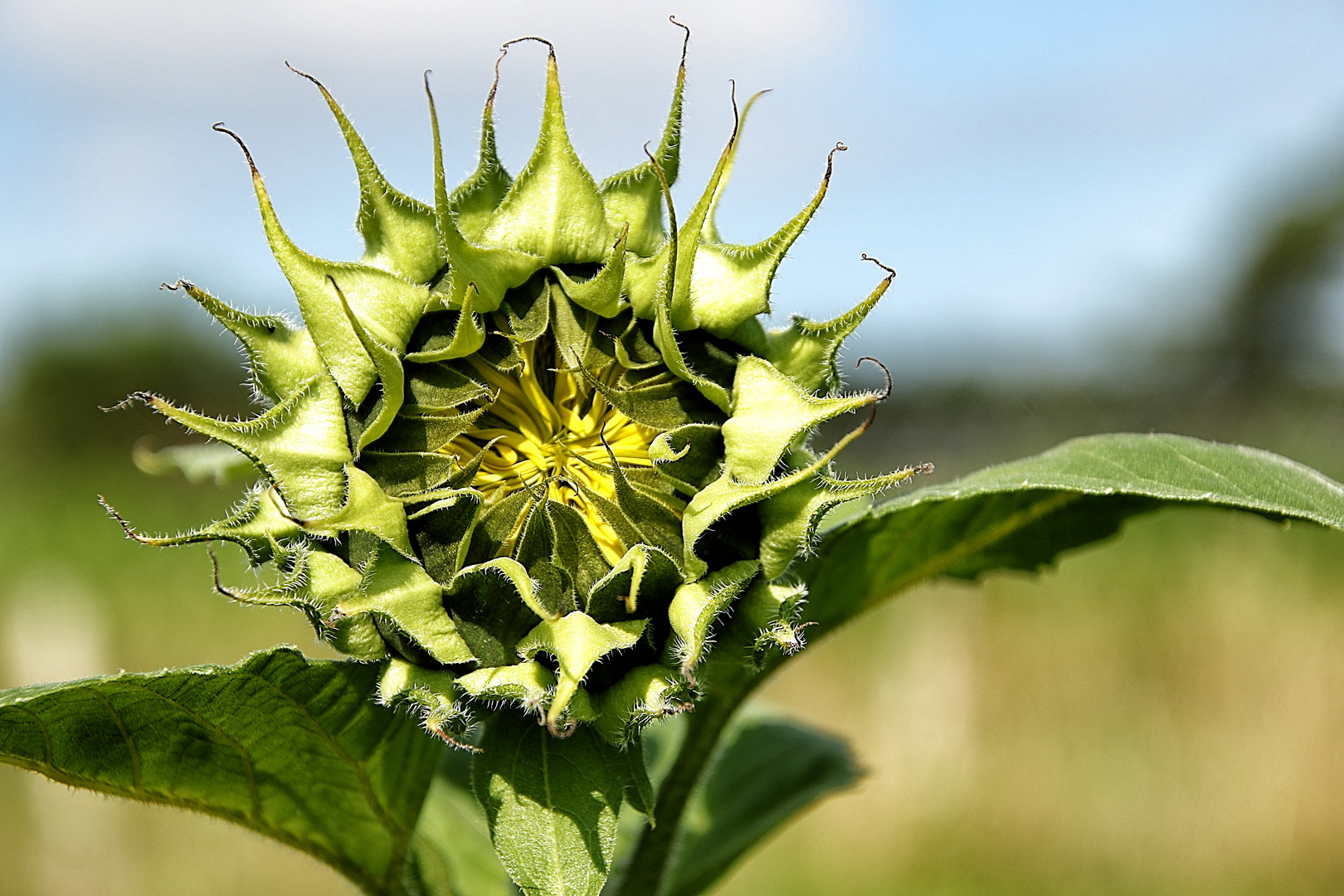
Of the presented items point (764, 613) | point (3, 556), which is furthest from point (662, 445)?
point (3, 556)

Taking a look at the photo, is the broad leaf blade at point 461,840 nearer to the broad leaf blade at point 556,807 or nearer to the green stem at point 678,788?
the green stem at point 678,788

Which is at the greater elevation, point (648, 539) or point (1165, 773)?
point (1165, 773)

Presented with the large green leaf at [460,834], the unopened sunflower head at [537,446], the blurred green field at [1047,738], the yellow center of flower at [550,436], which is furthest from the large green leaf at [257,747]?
the blurred green field at [1047,738]

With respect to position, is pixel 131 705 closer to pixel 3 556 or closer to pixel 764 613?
pixel 764 613

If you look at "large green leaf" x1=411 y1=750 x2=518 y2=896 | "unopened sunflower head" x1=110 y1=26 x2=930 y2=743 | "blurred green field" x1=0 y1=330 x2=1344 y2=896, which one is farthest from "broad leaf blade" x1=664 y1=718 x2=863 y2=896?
"blurred green field" x1=0 y1=330 x2=1344 y2=896

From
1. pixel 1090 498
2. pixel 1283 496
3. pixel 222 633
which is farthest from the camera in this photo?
pixel 222 633

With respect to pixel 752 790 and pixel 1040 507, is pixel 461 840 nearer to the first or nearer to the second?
pixel 752 790

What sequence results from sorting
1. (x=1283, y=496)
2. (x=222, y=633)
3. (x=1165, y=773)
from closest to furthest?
(x=1283, y=496) → (x=1165, y=773) → (x=222, y=633)
